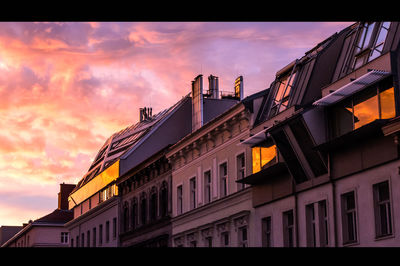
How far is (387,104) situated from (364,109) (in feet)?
4.32

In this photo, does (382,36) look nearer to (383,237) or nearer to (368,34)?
(368,34)

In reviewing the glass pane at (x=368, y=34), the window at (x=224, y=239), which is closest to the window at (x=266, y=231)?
the window at (x=224, y=239)

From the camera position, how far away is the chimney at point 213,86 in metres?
56.8

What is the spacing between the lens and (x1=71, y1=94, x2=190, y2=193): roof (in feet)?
199

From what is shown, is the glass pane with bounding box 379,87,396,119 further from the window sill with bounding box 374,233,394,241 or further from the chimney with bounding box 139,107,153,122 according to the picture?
the chimney with bounding box 139,107,153,122

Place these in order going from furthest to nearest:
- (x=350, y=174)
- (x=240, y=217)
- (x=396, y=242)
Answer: (x=240, y=217)
(x=350, y=174)
(x=396, y=242)

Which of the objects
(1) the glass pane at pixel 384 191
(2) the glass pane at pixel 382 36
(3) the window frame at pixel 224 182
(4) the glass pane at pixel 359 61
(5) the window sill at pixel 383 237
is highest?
(2) the glass pane at pixel 382 36

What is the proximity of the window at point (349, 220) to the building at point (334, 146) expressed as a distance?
0.12 ft

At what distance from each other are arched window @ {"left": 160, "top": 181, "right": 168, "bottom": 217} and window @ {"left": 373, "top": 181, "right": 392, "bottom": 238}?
24.8m

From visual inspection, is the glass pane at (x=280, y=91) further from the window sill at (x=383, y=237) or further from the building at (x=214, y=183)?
the window sill at (x=383, y=237)
